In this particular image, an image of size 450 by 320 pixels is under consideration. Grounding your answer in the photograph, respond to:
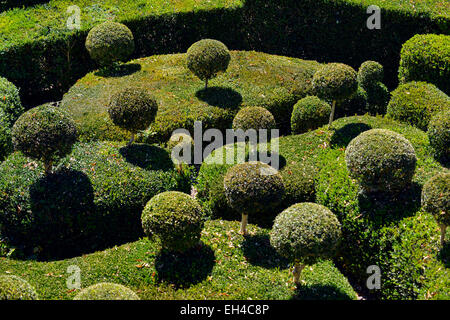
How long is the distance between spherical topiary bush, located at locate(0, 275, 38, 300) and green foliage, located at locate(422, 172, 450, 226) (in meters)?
9.75

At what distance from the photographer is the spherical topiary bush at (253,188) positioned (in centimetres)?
1348

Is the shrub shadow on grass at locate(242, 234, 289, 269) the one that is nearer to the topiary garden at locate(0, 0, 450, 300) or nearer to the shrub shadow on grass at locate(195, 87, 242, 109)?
the topiary garden at locate(0, 0, 450, 300)

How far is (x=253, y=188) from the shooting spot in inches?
530

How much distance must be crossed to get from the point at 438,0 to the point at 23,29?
20513 mm

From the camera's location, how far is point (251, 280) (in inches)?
504

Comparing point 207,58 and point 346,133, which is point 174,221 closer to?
point 346,133

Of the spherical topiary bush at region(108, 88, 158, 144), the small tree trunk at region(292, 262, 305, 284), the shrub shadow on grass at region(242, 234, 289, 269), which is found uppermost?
the spherical topiary bush at region(108, 88, 158, 144)

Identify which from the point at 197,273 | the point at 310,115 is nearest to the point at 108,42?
the point at 310,115

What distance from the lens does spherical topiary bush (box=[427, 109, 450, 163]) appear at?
14.8 metres

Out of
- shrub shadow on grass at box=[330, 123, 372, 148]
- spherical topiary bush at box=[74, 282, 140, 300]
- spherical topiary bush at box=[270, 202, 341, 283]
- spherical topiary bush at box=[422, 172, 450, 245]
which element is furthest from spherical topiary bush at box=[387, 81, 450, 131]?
spherical topiary bush at box=[74, 282, 140, 300]

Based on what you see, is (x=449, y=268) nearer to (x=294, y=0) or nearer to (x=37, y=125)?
(x=37, y=125)

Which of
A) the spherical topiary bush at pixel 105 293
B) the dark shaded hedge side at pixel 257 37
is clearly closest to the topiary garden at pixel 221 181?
the spherical topiary bush at pixel 105 293

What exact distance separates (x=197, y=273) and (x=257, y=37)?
1680 cm

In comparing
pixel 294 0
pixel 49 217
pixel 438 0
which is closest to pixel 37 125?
pixel 49 217
